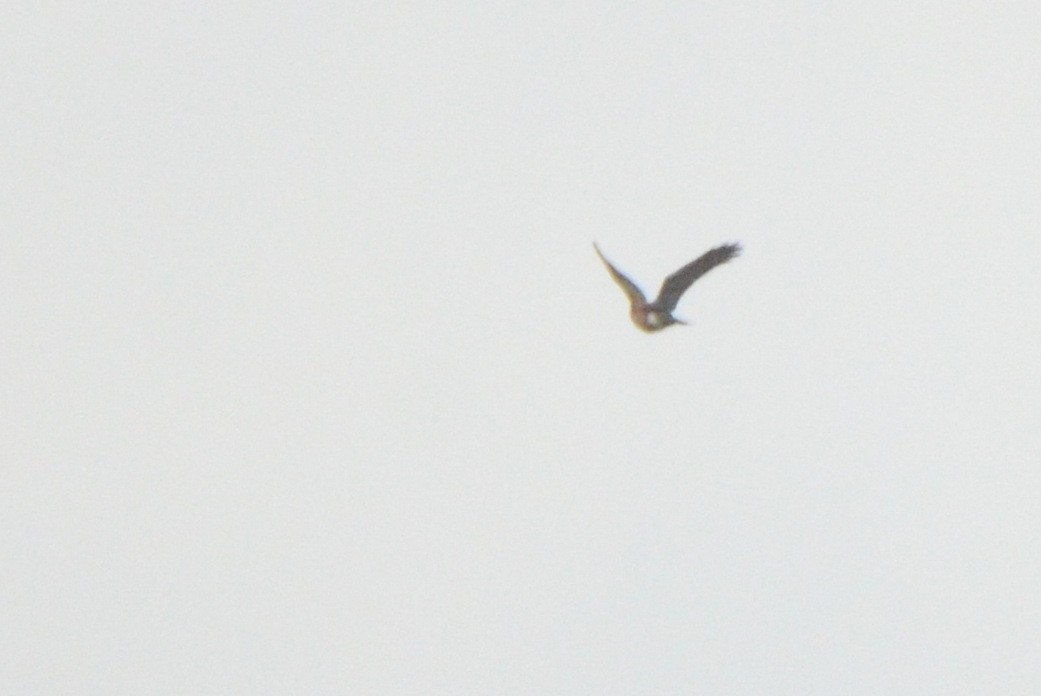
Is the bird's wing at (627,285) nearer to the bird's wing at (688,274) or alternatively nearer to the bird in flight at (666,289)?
the bird in flight at (666,289)

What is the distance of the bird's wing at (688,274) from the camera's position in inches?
731

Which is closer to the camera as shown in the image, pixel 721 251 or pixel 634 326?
pixel 721 251

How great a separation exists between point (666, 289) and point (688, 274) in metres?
0.49

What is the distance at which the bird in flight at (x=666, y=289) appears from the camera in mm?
18703

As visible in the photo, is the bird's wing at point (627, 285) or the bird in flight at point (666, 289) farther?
the bird's wing at point (627, 285)

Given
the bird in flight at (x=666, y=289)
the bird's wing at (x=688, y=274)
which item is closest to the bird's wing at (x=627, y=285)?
the bird in flight at (x=666, y=289)

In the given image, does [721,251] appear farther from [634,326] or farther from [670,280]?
[634,326]

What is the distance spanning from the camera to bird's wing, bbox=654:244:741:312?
731 inches

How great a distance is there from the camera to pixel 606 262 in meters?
19.7

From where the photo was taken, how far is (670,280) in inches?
757

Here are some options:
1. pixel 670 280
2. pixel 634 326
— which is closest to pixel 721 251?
pixel 670 280

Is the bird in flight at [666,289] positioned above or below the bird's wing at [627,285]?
below

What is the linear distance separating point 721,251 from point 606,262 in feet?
5.96

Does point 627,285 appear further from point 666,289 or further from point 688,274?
point 688,274
